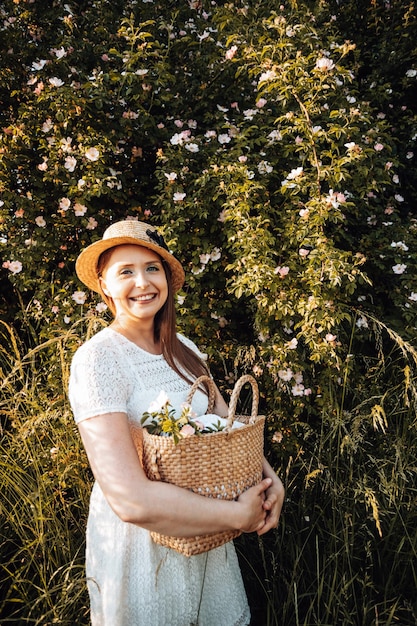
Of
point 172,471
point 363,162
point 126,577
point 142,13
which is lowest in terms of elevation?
point 126,577

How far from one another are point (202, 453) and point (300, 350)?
1477mm

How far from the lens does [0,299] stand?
3.36 meters

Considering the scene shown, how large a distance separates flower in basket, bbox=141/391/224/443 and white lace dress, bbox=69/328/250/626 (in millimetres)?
82

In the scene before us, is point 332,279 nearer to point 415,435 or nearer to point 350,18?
point 415,435

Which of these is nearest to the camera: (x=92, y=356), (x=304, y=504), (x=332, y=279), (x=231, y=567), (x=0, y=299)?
(x=92, y=356)

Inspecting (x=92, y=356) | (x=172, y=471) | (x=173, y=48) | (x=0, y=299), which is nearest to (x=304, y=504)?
(x=172, y=471)

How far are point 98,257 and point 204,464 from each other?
766 mm

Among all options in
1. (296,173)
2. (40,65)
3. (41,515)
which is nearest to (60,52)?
(40,65)

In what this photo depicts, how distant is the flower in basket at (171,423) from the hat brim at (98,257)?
1.63ft

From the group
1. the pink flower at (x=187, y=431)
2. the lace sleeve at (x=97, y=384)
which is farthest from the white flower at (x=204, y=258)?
the pink flower at (x=187, y=431)

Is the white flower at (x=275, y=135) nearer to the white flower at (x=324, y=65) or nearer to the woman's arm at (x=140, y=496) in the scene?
the white flower at (x=324, y=65)

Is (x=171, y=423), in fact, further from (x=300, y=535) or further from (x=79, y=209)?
(x=79, y=209)

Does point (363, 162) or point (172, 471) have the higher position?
point (363, 162)

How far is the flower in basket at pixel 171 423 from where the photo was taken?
4.11ft
